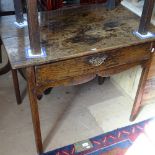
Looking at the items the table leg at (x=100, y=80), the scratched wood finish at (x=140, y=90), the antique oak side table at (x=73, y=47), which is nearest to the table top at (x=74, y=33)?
the antique oak side table at (x=73, y=47)

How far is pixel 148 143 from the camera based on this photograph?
1.49m

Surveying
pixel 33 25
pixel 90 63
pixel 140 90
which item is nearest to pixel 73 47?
pixel 90 63

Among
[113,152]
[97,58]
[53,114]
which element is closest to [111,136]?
[113,152]

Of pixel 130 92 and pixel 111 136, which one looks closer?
pixel 111 136

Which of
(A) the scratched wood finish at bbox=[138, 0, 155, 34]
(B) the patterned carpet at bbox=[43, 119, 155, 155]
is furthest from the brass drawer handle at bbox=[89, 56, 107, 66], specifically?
(B) the patterned carpet at bbox=[43, 119, 155, 155]

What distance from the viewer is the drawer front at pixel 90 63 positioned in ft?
3.51

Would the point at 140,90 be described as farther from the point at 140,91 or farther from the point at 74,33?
the point at 74,33

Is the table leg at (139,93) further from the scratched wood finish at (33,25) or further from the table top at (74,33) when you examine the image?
the scratched wood finish at (33,25)

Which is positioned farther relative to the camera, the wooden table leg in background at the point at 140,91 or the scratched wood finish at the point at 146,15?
the wooden table leg in background at the point at 140,91

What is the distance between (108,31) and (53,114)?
0.71 metres

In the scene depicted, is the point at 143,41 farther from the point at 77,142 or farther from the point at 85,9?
the point at 77,142

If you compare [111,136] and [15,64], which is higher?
[15,64]

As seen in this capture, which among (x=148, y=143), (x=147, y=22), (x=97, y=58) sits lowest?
(x=148, y=143)

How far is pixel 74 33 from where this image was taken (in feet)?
3.95
